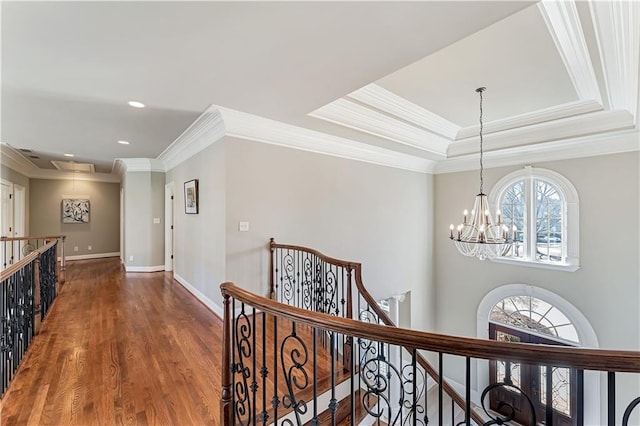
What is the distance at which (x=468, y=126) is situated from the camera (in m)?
4.92

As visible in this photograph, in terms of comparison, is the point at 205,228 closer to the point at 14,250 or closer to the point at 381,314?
the point at 381,314

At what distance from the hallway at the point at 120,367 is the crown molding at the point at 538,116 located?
4.97m

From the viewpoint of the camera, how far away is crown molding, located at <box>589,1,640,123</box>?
76.6 inches

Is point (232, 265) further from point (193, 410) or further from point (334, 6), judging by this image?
point (334, 6)

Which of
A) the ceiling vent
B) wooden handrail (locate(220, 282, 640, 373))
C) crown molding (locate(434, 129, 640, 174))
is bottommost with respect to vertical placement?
wooden handrail (locate(220, 282, 640, 373))

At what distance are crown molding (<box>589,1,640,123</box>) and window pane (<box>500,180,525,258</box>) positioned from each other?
8.03 ft

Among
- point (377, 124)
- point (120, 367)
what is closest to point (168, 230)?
point (120, 367)

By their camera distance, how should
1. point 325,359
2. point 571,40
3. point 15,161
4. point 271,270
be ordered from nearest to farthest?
point 571,40, point 325,359, point 271,270, point 15,161

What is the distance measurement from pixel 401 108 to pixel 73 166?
26.1ft

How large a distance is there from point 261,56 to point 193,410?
260cm

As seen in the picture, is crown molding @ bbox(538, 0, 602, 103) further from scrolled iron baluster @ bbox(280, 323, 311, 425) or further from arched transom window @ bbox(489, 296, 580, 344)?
arched transom window @ bbox(489, 296, 580, 344)

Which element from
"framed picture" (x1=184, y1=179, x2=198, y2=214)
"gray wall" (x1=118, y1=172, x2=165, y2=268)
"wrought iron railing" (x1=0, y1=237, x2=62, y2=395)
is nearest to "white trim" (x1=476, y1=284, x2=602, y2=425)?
"framed picture" (x1=184, y1=179, x2=198, y2=214)

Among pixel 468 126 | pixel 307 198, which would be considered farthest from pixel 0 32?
pixel 468 126

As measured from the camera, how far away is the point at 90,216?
27.6 ft
